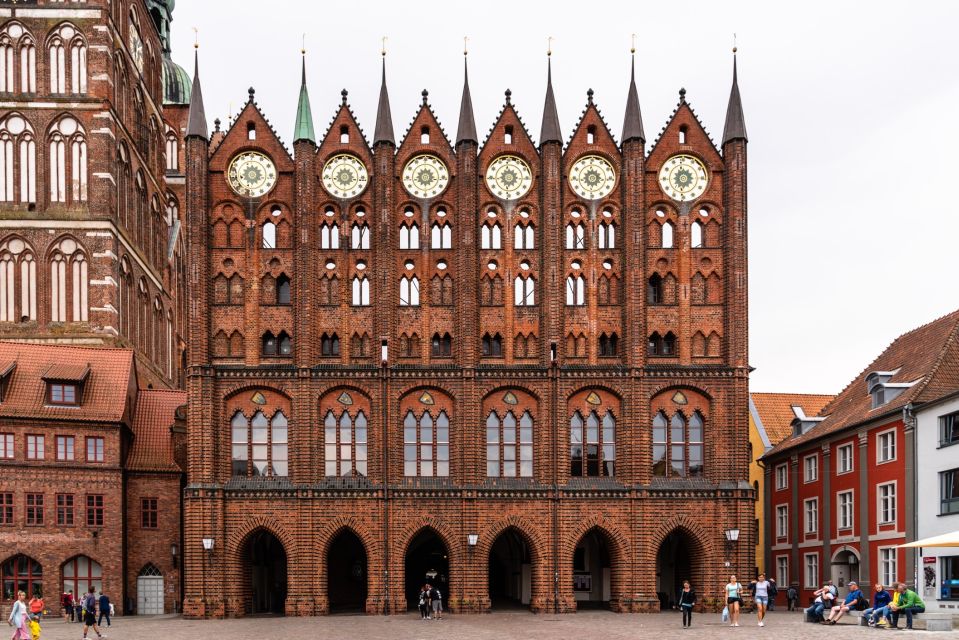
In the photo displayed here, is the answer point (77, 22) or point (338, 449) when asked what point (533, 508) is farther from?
point (77, 22)

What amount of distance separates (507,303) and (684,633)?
18.4 meters

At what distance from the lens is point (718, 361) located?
52062 millimetres

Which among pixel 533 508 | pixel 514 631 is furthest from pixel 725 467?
pixel 514 631

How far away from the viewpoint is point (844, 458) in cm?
5488

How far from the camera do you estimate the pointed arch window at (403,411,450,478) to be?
169 ft

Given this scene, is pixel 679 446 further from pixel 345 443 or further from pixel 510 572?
pixel 345 443

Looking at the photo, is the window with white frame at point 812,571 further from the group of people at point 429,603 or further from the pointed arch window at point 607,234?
the group of people at point 429,603

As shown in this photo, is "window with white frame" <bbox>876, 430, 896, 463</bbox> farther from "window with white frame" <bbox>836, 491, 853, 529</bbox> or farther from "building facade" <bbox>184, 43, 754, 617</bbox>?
"building facade" <bbox>184, 43, 754, 617</bbox>

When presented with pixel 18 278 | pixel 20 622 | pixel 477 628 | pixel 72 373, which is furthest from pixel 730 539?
pixel 18 278

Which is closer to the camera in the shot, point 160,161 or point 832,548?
point 832,548

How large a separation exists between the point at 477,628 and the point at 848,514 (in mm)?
21326

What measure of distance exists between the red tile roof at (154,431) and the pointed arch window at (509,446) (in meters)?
15.7

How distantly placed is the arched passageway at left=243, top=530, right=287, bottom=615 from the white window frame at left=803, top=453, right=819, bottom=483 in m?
26.6

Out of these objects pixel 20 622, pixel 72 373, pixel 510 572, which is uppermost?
pixel 72 373
